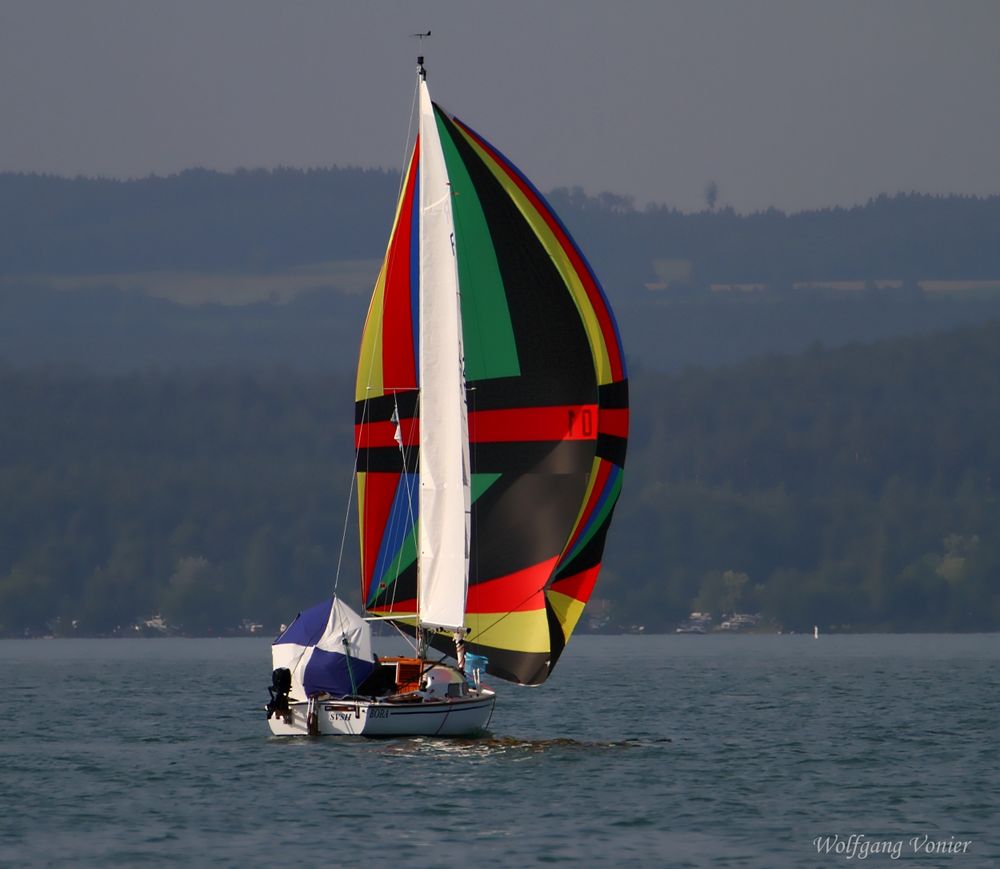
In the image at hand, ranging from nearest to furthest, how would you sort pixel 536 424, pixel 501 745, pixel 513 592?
pixel 501 745 → pixel 513 592 → pixel 536 424

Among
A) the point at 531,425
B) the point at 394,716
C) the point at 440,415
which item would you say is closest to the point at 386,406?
the point at 440,415

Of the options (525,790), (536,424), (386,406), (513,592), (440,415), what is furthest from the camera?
(386,406)

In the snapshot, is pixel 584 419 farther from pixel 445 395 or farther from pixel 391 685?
pixel 391 685

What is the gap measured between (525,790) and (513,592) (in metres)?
7.39

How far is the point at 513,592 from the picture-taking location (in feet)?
141

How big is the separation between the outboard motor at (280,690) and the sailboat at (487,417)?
0.50m

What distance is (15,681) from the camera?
9212 cm

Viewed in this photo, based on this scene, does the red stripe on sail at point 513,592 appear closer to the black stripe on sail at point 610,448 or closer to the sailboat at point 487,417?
the sailboat at point 487,417

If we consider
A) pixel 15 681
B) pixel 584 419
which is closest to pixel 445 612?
pixel 584 419

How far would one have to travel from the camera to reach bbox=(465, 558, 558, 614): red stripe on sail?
141 ft

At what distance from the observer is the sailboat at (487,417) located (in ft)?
140

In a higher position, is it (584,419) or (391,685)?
(584,419)

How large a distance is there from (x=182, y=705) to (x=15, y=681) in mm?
31463

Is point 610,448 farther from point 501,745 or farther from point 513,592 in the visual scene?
point 501,745
